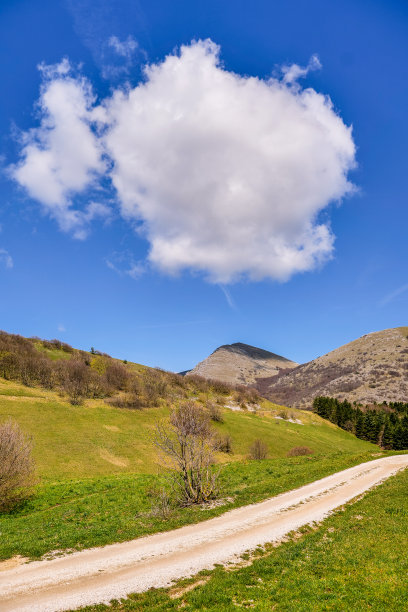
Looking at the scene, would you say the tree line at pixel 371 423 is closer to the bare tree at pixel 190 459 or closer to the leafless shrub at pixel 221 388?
the leafless shrub at pixel 221 388

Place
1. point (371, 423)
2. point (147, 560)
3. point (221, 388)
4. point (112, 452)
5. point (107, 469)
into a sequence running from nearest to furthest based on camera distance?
point (147, 560) < point (107, 469) < point (112, 452) < point (371, 423) < point (221, 388)

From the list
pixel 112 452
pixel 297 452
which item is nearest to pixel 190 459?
pixel 112 452

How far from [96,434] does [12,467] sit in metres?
28.2

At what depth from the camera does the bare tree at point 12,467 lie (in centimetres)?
2627

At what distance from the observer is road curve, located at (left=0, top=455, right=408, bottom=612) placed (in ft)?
37.5

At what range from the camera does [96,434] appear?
53469mm

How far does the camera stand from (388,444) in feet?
337

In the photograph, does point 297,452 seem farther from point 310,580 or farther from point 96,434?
point 310,580

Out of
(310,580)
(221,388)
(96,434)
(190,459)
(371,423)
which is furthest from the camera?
(221,388)

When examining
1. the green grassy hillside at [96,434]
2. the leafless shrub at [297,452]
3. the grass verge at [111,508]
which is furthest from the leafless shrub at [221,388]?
the grass verge at [111,508]

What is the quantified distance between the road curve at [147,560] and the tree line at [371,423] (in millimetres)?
98085

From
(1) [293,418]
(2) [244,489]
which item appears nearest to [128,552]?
(2) [244,489]

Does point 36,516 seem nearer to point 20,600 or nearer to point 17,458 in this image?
point 17,458

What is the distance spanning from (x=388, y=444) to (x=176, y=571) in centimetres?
11586
